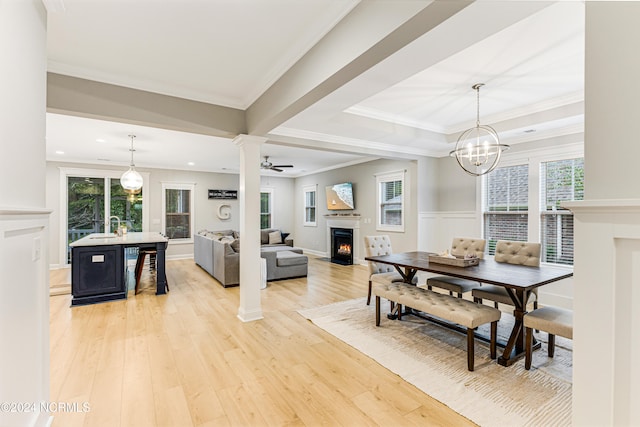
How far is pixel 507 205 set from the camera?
493 cm

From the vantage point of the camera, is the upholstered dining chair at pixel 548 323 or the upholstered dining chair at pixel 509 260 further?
the upholstered dining chair at pixel 509 260

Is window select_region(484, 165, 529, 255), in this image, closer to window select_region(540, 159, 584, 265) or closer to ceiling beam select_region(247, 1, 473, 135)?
window select_region(540, 159, 584, 265)

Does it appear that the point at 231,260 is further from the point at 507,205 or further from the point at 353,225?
the point at 507,205

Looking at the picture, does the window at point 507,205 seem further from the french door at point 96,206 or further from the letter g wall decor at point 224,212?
Answer: the french door at point 96,206

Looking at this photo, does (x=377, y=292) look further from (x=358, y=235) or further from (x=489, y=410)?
(x=358, y=235)

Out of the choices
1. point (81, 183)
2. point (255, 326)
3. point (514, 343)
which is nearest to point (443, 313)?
point (514, 343)

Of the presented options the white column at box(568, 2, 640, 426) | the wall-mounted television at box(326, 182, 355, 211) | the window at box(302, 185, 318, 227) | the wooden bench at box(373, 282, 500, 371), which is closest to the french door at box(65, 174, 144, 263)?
the window at box(302, 185, 318, 227)

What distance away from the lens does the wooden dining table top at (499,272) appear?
101 inches

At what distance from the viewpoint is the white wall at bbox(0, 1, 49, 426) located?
4.02 ft

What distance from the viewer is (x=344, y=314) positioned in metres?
3.88

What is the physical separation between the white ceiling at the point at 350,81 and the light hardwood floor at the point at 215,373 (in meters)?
2.37

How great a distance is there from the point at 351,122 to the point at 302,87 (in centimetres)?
162

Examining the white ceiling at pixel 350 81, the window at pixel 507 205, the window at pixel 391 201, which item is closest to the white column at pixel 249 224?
the white ceiling at pixel 350 81

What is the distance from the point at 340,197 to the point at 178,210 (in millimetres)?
4579
